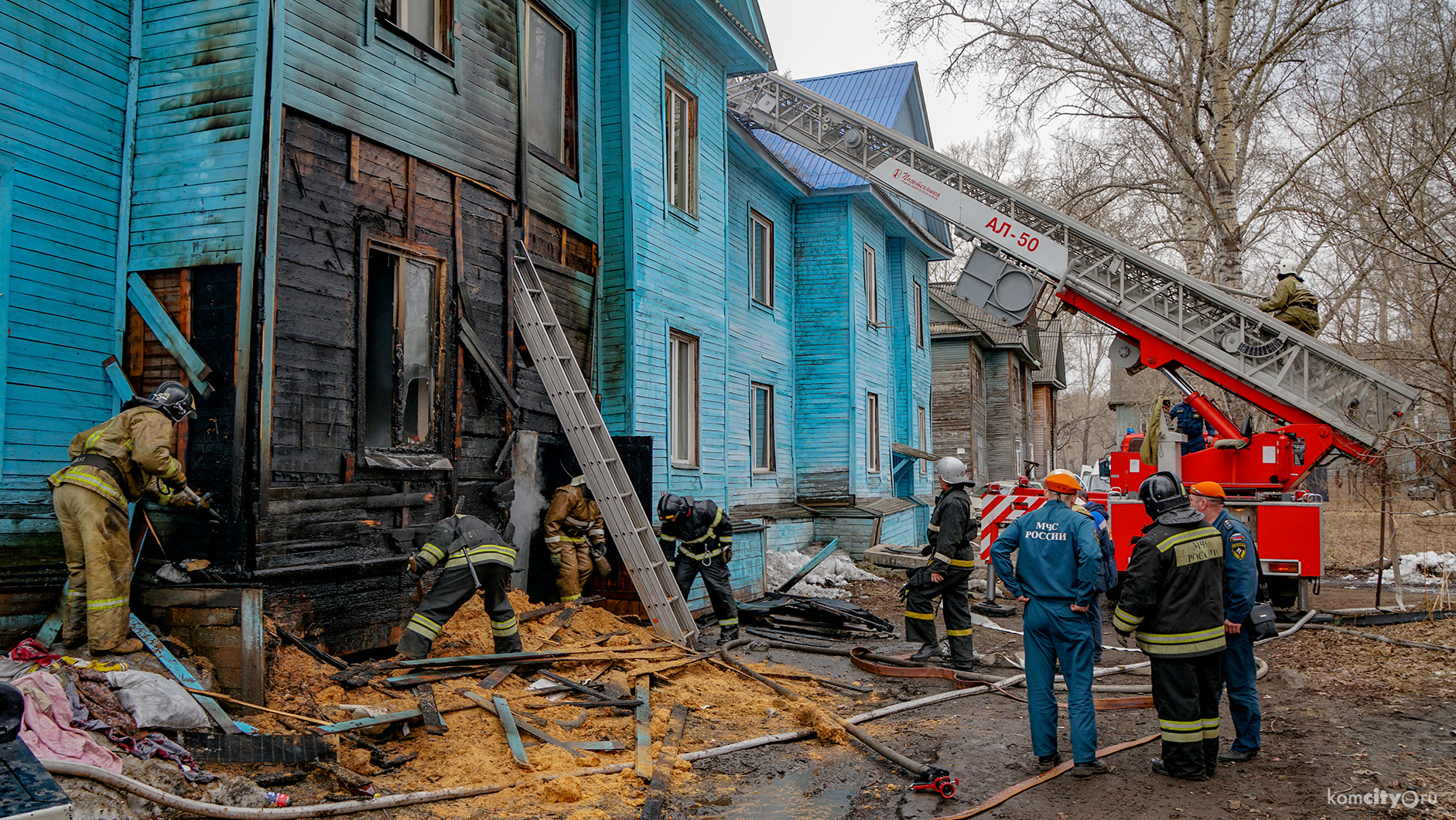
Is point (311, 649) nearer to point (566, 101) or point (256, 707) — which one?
point (256, 707)

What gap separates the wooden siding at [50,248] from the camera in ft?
19.4

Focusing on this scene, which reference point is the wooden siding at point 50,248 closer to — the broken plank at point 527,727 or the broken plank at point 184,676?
the broken plank at point 184,676

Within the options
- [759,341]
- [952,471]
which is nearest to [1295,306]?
[952,471]

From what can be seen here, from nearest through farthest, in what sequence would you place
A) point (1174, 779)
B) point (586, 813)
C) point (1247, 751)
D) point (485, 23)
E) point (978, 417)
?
1. point (586, 813)
2. point (1174, 779)
3. point (1247, 751)
4. point (485, 23)
5. point (978, 417)

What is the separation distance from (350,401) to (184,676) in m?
2.40

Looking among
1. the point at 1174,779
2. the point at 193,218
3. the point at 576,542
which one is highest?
the point at 193,218

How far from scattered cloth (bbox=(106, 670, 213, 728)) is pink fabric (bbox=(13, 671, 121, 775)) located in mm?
314

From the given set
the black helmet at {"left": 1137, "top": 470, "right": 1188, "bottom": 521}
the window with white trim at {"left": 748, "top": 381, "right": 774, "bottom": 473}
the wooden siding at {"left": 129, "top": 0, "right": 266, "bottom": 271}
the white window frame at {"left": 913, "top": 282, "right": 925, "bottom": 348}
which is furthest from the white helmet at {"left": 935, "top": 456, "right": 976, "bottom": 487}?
the white window frame at {"left": 913, "top": 282, "right": 925, "bottom": 348}

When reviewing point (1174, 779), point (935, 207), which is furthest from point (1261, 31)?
point (1174, 779)

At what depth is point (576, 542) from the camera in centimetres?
934

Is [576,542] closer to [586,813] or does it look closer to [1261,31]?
[586,813]

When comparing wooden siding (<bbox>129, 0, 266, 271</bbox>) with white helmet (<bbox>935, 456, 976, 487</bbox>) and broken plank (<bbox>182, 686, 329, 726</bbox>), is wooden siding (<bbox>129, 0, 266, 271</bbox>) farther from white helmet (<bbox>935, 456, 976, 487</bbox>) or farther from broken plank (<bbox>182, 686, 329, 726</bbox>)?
white helmet (<bbox>935, 456, 976, 487</bbox>)

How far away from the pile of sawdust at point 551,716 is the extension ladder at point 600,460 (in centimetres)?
50

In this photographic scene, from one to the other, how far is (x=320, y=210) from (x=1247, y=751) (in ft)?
24.3
